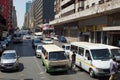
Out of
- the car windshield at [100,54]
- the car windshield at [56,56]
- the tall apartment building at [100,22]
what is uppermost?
the tall apartment building at [100,22]

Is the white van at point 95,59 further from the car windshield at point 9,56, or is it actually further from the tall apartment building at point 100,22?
the tall apartment building at point 100,22

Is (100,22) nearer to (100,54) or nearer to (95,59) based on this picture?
(100,54)

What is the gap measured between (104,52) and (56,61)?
368 centimetres

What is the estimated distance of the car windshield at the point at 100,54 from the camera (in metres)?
21.0

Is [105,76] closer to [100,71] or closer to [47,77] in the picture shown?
[100,71]

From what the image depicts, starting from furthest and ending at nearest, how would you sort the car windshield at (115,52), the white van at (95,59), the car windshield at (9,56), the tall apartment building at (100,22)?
the tall apartment building at (100,22) → the car windshield at (9,56) → the car windshield at (115,52) → the white van at (95,59)

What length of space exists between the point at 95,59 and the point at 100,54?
0.74 m

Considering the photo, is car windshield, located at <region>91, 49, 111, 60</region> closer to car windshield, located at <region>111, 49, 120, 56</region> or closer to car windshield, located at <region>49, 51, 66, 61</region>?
car windshield, located at <region>111, 49, 120, 56</region>

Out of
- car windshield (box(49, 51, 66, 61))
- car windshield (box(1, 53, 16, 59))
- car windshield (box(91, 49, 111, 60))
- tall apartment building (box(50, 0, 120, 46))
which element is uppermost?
tall apartment building (box(50, 0, 120, 46))

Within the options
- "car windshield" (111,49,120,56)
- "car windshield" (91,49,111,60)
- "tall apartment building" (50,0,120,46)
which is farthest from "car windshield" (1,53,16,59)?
"tall apartment building" (50,0,120,46)

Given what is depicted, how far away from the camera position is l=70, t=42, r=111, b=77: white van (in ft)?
64.2

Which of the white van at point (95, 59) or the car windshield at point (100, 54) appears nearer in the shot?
the white van at point (95, 59)

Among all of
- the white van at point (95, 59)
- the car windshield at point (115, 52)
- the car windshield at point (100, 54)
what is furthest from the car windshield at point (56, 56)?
the car windshield at point (115, 52)

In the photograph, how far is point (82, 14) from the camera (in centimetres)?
5153
